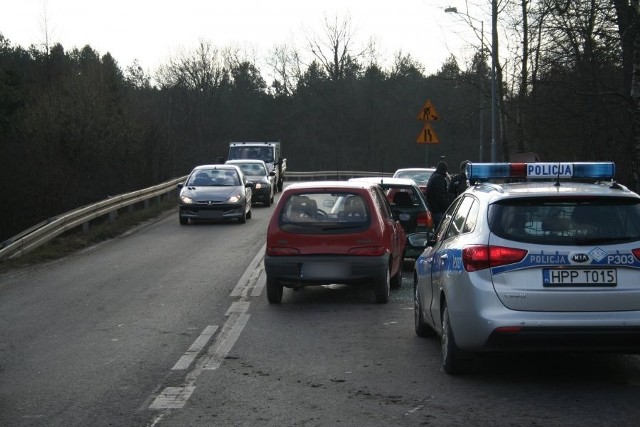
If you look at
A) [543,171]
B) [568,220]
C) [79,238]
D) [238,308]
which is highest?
[543,171]

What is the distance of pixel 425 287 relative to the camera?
9.61m

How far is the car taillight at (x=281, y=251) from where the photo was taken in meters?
12.6

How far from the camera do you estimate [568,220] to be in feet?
25.2

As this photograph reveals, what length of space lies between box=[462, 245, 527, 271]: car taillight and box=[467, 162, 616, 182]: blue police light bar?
1452 millimetres

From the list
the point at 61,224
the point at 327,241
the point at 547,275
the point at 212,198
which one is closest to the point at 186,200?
the point at 212,198

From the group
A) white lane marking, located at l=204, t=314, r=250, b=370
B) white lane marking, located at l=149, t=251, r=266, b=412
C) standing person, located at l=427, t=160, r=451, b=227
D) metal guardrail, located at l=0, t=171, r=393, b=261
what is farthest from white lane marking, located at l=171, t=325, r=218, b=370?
standing person, located at l=427, t=160, r=451, b=227

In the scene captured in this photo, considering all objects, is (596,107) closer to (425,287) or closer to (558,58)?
(558,58)

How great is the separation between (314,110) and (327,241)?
69283 mm

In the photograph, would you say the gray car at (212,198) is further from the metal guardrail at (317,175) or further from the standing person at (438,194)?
the metal guardrail at (317,175)

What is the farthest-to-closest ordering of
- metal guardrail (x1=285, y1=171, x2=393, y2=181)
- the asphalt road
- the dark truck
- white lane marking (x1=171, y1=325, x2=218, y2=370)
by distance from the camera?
metal guardrail (x1=285, y1=171, x2=393, y2=181) → the dark truck → white lane marking (x1=171, y1=325, x2=218, y2=370) → the asphalt road

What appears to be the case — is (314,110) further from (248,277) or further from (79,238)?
(248,277)

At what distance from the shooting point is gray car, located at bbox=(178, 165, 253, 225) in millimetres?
26844

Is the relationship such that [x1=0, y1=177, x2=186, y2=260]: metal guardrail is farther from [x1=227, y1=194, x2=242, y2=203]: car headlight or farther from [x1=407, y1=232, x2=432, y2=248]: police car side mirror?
[x1=407, y1=232, x2=432, y2=248]: police car side mirror

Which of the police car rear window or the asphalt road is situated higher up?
the police car rear window
